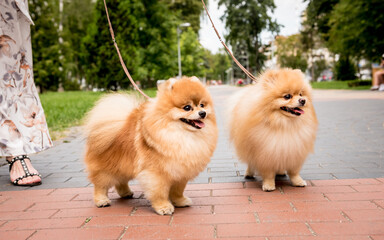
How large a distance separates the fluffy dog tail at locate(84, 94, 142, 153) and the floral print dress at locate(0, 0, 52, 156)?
1390 mm

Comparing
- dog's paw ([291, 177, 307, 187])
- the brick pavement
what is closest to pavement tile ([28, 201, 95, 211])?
the brick pavement

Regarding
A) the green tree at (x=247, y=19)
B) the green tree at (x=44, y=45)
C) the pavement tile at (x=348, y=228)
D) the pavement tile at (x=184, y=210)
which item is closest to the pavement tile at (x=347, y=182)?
the pavement tile at (x=348, y=228)

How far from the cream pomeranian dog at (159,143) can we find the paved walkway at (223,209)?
243 millimetres

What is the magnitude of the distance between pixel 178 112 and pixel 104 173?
909 millimetres

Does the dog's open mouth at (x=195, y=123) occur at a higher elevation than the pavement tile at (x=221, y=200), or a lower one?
higher

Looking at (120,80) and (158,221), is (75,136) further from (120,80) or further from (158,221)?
(120,80)

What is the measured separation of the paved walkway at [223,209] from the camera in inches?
98.5

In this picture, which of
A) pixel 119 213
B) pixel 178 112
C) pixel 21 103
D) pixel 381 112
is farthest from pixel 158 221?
pixel 381 112

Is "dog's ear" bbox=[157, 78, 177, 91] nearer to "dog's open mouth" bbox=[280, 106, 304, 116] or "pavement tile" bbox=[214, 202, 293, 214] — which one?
"pavement tile" bbox=[214, 202, 293, 214]

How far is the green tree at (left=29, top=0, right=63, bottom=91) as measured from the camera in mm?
28812

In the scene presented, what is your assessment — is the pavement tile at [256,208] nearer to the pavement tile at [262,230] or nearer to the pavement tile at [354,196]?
the pavement tile at [262,230]

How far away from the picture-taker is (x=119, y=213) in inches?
116

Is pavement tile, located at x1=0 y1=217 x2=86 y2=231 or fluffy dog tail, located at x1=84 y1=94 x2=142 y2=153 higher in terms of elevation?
fluffy dog tail, located at x1=84 y1=94 x2=142 y2=153

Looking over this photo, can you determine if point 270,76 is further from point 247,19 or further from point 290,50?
point 290,50
